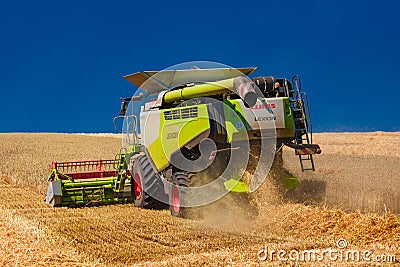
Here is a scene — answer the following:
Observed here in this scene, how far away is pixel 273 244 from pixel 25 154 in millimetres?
19194

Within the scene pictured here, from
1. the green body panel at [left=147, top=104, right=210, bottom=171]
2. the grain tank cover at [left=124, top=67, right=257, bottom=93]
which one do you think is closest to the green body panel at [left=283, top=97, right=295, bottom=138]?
the green body panel at [left=147, top=104, right=210, bottom=171]

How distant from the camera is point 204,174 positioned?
321 inches

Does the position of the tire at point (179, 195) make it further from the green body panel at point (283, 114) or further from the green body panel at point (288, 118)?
the green body panel at point (288, 118)

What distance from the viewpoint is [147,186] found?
9320mm

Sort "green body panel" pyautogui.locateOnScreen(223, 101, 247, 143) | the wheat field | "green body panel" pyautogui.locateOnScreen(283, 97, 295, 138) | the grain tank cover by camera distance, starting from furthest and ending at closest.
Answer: the grain tank cover < "green body panel" pyautogui.locateOnScreen(283, 97, 295, 138) < "green body panel" pyautogui.locateOnScreen(223, 101, 247, 143) < the wheat field

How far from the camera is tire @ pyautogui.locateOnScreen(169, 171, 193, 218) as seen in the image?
26.6 feet

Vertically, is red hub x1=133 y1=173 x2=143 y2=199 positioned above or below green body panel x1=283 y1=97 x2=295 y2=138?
below

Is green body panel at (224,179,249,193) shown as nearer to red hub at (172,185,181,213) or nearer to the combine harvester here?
the combine harvester

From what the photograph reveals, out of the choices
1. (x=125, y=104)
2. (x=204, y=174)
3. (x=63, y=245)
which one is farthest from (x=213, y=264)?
(x=125, y=104)

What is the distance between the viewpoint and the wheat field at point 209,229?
211 inches

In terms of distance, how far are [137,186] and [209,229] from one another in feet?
10.1
